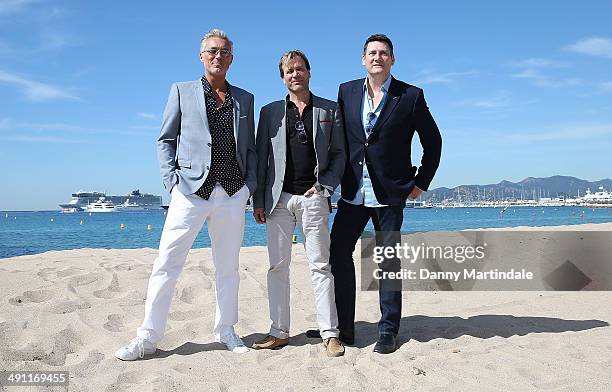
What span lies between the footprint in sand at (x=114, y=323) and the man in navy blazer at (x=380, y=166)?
1.91 m

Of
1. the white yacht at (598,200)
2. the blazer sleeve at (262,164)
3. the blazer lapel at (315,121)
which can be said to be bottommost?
the white yacht at (598,200)

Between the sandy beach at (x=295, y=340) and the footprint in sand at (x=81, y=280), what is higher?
the footprint in sand at (x=81, y=280)

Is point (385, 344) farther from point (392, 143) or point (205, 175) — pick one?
point (205, 175)

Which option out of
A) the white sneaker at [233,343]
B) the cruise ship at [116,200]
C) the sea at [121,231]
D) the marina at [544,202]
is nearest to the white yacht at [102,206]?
the cruise ship at [116,200]

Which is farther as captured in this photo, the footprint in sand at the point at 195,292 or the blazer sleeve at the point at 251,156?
the footprint in sand at the point at 195,292

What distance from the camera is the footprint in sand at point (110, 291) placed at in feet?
17.7

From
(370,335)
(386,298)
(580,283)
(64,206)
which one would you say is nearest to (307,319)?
(370,335)

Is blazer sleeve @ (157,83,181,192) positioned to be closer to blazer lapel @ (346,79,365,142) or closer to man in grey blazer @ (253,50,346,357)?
man in grey blazer @ (253,50,346,357)

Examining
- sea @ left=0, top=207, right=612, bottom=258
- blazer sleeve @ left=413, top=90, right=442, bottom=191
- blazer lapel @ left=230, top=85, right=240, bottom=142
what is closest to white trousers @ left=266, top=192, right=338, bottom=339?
blazer lapel @ left=230, top=85, right=240, bottom=142

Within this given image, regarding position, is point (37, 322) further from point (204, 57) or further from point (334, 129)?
point (334, 129)

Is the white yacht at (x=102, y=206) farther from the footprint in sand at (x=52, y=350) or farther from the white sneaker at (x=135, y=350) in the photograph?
the white sneaker at (x=135, y=350)

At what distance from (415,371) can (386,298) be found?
830mm

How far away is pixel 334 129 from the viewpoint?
4.14 meters

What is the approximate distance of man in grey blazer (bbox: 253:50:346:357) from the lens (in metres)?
4.03
